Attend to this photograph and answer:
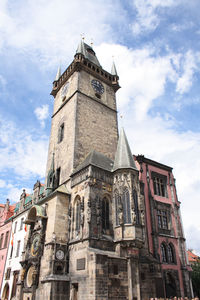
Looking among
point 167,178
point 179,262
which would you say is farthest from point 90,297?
point 167,178

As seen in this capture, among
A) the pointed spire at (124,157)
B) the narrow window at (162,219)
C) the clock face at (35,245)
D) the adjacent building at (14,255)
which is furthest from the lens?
the adjacent building at (14,255)

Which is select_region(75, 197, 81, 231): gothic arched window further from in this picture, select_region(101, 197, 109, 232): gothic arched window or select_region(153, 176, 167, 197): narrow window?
select_region(153, 176, 167, 197): narrow window

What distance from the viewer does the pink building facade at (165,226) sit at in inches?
774

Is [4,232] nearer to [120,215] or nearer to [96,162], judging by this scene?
[96,162]

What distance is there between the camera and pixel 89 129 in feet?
79.2

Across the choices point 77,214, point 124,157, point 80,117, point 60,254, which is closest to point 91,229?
point 77,214

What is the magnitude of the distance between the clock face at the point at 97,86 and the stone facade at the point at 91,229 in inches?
117

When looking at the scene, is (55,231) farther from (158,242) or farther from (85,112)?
(85,112)

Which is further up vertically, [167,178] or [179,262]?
[167,178]

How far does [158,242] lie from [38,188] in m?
14.2

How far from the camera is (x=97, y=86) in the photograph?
28.0 metres

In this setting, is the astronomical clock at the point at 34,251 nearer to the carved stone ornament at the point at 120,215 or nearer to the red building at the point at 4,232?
the carved stone ornament at the point at 120,215

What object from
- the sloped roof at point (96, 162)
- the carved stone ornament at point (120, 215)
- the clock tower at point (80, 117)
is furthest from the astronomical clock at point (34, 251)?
the carved stone ornament at point (120, 215)

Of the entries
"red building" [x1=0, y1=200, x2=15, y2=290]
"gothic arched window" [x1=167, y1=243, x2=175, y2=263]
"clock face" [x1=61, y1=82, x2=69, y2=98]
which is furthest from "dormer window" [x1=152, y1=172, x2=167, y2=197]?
"red building" [x1=0, y1=200, x2=15, y2=290]
